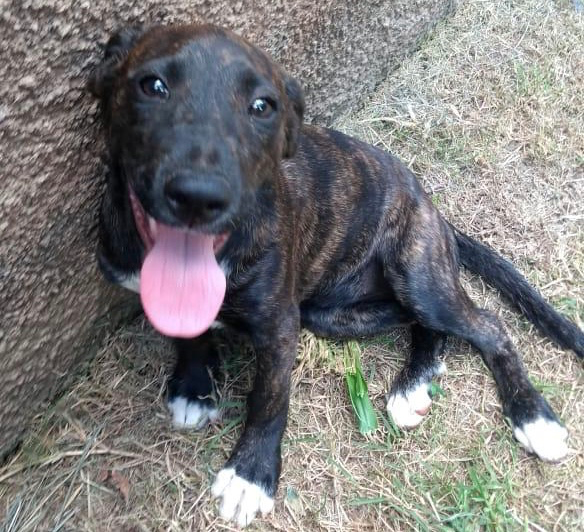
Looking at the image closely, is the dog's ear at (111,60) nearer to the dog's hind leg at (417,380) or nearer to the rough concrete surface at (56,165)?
the rough concrete surface at (56,165)

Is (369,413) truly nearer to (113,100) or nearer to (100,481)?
(100,481)

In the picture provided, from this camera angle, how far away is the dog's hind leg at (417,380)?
2.92m

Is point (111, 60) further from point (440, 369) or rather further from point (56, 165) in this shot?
point (440, 369)

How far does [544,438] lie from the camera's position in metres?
2.83

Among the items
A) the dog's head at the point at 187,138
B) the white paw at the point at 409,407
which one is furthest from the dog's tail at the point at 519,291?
the dog's head at the point at 187,138

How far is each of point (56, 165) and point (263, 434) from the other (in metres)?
1.30

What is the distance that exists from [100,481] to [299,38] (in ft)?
7.31

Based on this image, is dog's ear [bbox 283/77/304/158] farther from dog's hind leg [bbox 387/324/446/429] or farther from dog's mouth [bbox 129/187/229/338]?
dog's hind leg [bbox 387/324/446/429]

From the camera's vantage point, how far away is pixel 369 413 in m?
2.94

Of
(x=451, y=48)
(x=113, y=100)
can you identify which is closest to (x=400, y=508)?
(x=113, y=100)

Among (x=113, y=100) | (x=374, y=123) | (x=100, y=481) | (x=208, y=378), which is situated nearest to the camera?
(x=113, y=100)

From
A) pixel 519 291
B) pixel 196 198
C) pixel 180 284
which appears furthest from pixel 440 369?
pixel 196 198

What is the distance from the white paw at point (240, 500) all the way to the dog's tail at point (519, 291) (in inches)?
61.7

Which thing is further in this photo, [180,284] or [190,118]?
[180,284]
